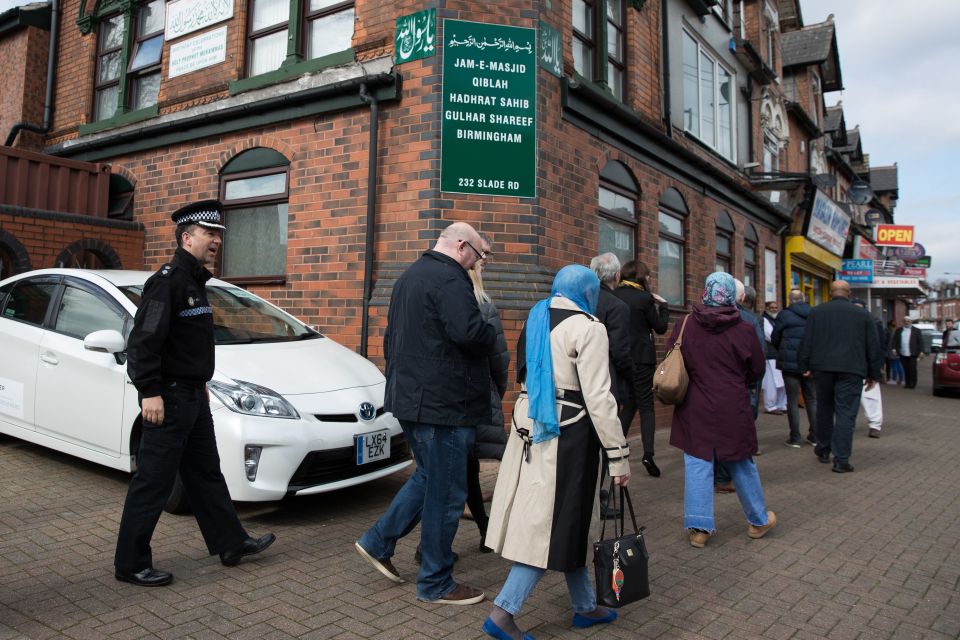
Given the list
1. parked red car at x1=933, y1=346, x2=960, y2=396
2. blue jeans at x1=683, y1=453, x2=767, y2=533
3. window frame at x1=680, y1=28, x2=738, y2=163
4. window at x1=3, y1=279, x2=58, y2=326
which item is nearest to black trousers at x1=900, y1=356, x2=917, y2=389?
parked red car at x1=933, y1=346, x2=960, y2=396

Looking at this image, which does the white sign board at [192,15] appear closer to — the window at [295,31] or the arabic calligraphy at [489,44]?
the window at [295,31]

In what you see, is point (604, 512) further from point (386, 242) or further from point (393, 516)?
point (386, 242)

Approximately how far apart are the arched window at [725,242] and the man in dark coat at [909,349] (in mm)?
8006

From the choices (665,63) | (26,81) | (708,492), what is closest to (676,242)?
(665,63)

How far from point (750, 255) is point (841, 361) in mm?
8572

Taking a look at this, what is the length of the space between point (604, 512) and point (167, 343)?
228 cm

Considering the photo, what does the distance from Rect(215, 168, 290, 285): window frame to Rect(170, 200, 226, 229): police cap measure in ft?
14.8

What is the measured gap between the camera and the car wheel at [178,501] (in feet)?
14.7

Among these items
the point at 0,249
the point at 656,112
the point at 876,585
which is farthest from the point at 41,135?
the point at 876,585

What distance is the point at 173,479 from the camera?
11.6ft

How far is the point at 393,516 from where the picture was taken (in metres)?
3.52

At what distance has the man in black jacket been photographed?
322 centimetres

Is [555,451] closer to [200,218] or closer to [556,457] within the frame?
[556,457]

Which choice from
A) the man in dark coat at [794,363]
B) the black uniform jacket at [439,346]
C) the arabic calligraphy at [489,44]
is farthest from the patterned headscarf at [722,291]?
the man in dark coat at [794,363]
